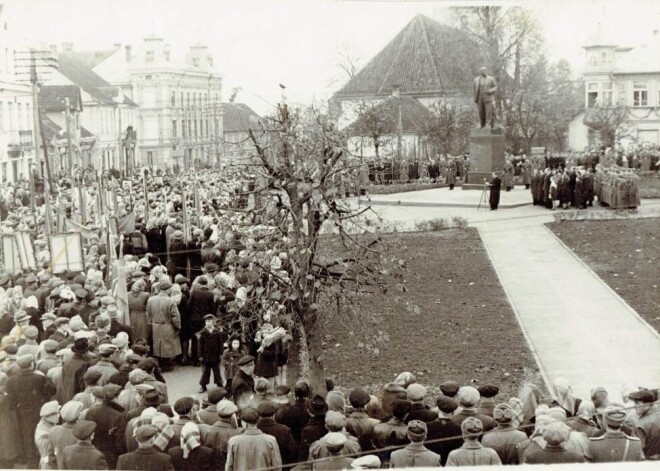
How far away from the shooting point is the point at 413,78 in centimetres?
5525

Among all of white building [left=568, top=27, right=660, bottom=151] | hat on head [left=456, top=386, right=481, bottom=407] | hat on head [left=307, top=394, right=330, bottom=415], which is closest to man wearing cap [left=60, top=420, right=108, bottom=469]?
hat on head [left=307, top=394, right=330, bottom=415]

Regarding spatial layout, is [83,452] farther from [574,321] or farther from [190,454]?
[574,321]

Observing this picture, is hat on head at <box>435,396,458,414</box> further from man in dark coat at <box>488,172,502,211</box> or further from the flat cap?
man in dark coat at <box>488,172,502,211</box>

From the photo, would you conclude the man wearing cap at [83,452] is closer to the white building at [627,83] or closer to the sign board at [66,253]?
the sign board at [66,253]

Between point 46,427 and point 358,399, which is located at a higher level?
point 358,399

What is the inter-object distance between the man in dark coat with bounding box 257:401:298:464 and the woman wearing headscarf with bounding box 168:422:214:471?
0.55 metres

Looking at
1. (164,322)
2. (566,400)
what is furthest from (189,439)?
(164,322)

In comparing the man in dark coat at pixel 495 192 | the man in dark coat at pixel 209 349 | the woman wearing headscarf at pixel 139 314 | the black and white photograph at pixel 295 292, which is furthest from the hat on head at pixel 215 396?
the man in dark coat at pixel 495 192

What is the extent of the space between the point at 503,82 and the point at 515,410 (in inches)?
1482

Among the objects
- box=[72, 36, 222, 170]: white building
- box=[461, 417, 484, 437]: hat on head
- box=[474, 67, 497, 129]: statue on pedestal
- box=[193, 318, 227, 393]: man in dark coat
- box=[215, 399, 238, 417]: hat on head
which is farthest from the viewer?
box=[474, 67, 497, 129]: statue on pedestal

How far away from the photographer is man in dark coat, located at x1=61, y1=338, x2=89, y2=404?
9.76m

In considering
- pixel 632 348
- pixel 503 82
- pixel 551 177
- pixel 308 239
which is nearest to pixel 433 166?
pixel 503 82

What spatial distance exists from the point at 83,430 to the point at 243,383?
9.29 feet

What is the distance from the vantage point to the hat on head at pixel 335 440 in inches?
288
